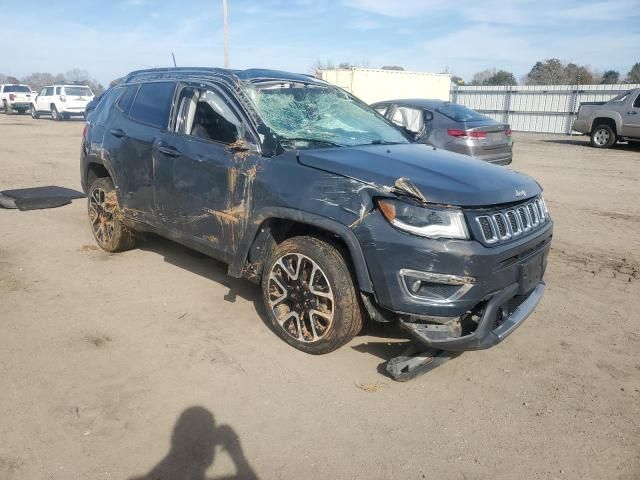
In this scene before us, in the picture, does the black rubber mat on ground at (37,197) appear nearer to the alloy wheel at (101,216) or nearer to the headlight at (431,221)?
the alloy wheel at (101,216)

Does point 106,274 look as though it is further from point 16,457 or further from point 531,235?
point 531,235

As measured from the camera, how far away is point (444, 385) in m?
3.27

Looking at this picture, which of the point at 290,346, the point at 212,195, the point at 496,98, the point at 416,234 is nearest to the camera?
the point at 416,234

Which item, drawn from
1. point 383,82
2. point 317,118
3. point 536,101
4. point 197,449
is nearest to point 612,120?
point 536,101

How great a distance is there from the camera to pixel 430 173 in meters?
3.22

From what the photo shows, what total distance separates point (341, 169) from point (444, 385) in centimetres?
151

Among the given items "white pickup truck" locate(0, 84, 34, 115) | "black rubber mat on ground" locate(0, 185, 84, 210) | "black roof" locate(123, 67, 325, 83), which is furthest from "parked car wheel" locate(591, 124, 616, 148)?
"white pickup truck" locate(0, 84, 34, 115)

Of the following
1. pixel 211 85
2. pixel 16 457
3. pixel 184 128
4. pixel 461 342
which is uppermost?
pixel 211 85

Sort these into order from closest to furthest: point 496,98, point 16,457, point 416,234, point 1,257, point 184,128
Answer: point 16,457, point 416,234, point 184,128, point 1,257, point 496,98

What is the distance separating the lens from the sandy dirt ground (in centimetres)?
261

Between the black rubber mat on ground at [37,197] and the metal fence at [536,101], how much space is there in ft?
74.9

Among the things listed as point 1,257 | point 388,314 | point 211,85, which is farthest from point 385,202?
point 1,257

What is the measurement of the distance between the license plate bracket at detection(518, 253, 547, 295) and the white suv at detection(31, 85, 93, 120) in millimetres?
28776

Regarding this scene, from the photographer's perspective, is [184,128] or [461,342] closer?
[461,342]
